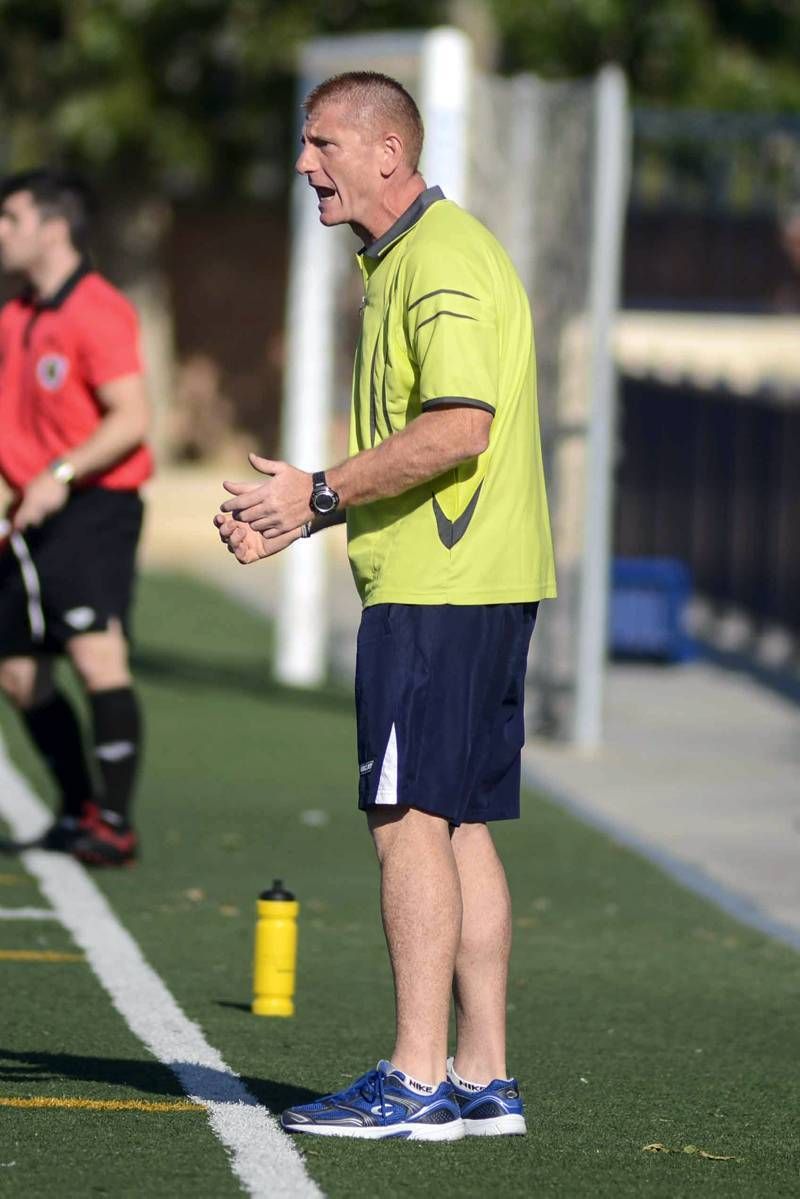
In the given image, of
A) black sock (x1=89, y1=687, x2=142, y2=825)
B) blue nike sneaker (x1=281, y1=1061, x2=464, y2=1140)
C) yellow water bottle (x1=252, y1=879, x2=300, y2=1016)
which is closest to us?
blue nike sneaker (x1=281, y1=1061, x2=464, y2=1140)

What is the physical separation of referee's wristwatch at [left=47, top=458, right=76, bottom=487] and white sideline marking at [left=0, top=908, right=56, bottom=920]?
143cm

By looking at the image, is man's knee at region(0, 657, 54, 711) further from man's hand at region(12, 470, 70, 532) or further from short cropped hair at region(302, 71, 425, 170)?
short cropped hair at region(302, 71, 425, 170)

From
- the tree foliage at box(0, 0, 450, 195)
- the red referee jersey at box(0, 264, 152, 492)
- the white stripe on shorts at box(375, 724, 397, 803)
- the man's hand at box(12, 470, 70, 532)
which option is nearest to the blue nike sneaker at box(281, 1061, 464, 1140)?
the white stripe on shorts at box(375, 724, 397, 803)

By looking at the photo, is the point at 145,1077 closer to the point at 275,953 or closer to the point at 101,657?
the point at 275,953

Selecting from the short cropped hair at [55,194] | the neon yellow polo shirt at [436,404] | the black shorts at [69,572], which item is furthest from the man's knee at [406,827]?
the short cropped hair at [55,194]

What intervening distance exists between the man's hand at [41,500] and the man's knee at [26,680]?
23.7 inches

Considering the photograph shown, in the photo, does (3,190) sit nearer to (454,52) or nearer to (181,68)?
(454,52)

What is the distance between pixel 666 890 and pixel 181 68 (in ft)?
65.7

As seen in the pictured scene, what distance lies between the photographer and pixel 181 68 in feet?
91.6

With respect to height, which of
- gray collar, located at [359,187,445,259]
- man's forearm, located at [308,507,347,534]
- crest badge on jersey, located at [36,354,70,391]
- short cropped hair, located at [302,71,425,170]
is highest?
short cropped hair, located at [302,71,425,170]

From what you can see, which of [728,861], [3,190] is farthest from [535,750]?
[3,190]

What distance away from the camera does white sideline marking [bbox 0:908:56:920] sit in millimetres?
8087

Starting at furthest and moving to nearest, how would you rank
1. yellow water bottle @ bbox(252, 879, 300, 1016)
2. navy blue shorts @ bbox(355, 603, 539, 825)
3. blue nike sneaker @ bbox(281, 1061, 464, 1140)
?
1. yellow water bottle @ bbox(252, 879, 300, 1016)
2. blue nike sneaker @ bbox(281, 1061, 464, 1140)
3. navy blue shorts @ bbox(355, 603, 539, 825)

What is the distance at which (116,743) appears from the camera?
30.0ft
